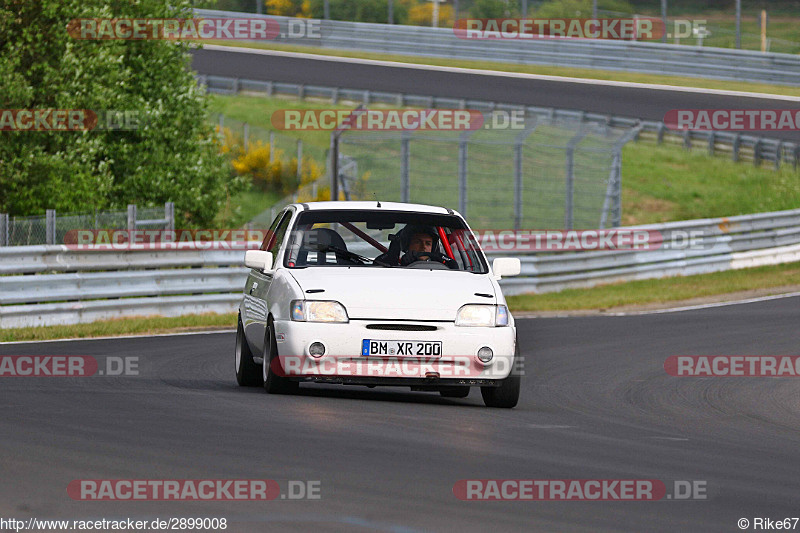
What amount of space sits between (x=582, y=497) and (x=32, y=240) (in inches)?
556

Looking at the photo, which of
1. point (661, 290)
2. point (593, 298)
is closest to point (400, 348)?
point (593, 298)

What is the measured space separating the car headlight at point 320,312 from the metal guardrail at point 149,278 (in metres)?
8.05

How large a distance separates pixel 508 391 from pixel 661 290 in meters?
16.1

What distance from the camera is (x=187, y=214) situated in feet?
102

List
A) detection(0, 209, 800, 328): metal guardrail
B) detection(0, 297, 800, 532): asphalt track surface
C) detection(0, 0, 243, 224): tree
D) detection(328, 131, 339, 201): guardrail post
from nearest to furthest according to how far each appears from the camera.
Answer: detection(0, 297, 800, 532): asphalt track surface → detection(0, 209, 800, 328): metal guardrail → detection(0, 0, 243, 224): tree → detection(328, 131, 339, 201): guardrail post

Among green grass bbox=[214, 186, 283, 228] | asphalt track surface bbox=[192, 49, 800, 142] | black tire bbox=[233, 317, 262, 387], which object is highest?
asphalt track surface bbox=[192, 49, 800, 142]

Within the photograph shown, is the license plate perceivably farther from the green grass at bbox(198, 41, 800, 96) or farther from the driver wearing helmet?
the green grass at bbox(198, 41, 800, 96)

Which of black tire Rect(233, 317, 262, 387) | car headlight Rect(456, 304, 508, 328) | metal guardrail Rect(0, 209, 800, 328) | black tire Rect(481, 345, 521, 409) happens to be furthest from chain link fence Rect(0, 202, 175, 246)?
car headlight Rect(456, 304, 508, 328)

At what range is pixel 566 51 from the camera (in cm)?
4381

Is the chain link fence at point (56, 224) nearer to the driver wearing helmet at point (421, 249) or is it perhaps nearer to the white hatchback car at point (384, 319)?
the white hatchback car at point (384, 319)

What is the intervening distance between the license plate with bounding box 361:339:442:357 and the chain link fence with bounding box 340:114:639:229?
14942 millimetres

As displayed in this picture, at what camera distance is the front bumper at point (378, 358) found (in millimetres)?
9984

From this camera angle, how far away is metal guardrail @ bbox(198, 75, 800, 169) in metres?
41.4

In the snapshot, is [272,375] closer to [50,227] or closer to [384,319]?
[384,319]
